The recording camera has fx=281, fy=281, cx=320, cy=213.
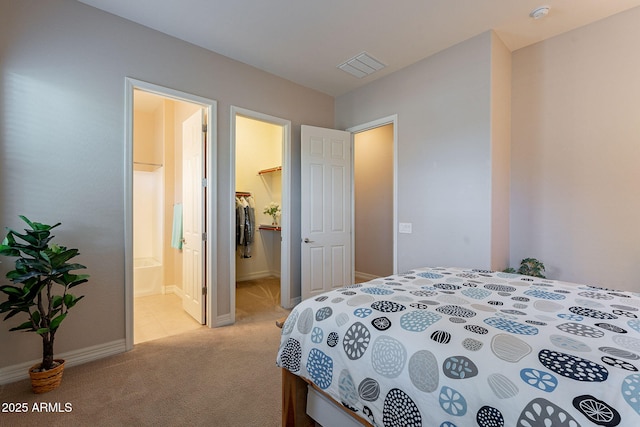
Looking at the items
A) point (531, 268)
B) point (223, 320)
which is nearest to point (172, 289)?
point (223, 320)

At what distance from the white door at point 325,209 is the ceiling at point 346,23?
1.02m

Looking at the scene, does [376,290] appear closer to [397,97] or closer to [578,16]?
[397,97]

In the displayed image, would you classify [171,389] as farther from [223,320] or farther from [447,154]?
[447,154]

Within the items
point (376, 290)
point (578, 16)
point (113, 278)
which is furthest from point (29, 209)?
point (578, 16)

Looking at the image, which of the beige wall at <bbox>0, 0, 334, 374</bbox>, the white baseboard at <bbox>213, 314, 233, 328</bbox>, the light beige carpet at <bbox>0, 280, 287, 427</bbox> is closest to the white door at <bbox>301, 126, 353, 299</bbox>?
the white baseboard at <bbox>213, 314, 233, 328</bbox>

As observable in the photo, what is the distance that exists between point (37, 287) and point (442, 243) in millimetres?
3366

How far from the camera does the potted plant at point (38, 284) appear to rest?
1805 mm

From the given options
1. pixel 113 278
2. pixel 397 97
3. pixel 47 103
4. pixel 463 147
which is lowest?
pixel 113 278

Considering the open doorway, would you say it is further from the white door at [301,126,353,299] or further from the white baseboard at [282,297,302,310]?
the white door at [301,126,353,299]

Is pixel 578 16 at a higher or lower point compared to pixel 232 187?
higher

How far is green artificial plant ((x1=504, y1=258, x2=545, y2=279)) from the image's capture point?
2.76m

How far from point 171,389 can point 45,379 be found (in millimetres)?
819

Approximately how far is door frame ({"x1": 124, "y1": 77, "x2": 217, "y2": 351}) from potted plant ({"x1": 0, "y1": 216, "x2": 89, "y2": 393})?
1.58 feet

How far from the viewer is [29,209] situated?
208cm
